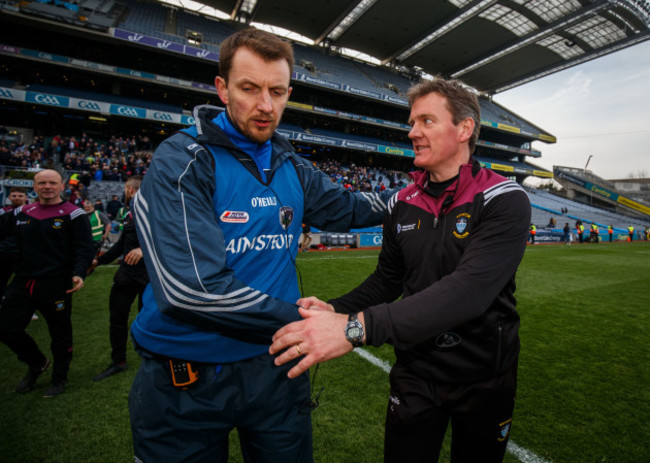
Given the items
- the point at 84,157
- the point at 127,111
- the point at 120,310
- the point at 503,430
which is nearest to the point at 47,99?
the point at 127,111

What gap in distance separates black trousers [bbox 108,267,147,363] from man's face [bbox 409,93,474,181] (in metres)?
4.12

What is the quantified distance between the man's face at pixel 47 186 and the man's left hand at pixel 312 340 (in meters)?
4.24

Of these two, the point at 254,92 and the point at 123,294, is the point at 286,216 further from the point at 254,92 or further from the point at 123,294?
the point at 123,294

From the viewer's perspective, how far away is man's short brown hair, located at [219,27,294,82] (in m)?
1.48

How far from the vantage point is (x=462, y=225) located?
170 cm

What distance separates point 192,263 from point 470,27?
41.3m

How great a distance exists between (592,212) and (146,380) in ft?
179

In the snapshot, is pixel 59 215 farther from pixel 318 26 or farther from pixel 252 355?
pixel 318 26

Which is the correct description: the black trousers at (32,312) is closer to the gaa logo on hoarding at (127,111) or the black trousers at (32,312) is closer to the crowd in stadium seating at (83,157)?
the crowd in stadium seating at (83,157)

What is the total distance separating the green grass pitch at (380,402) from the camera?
295 centimetres

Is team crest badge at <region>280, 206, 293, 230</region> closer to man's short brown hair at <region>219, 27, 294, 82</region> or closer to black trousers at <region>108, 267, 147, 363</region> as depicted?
man's short brown hair at <region>219, 27, 294, 82</region>

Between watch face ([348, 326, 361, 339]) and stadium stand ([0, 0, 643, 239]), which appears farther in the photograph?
stadium stand ([0, 0, 643, 239])

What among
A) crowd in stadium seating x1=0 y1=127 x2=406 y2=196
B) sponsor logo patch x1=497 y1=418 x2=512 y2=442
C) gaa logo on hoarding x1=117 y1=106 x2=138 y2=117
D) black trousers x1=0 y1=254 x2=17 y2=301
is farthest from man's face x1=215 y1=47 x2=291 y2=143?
gaa logo on hoarding x1=117 y1=106 x2=138 y2=117

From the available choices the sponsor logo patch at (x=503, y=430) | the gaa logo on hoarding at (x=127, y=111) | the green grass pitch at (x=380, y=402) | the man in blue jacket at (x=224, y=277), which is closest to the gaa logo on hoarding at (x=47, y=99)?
the gaa logo on hoarding at (x=127, y=111)
